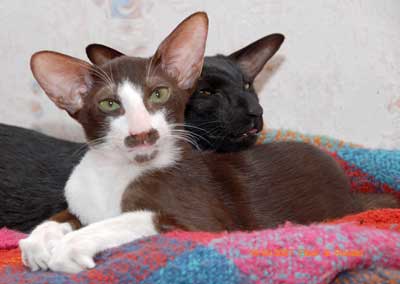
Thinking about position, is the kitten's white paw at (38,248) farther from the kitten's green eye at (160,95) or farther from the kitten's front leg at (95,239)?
the kitten's green eye at (160,95)

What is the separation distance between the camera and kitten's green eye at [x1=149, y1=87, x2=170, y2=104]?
1.25 metres

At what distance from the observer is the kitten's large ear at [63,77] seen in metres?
1.25

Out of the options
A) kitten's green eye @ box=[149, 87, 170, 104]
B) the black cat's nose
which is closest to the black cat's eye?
the black cat's nose

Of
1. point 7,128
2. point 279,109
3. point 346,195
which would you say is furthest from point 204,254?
point 279,109

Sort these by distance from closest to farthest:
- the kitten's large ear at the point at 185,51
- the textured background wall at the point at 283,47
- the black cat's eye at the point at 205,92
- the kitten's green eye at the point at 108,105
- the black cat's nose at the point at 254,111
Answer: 1. the kitten's green eye at the point at 108,105
2. the kitten's large ear at the point at 185,51
3. the black cat's nose at the point at 254,111
4. the black cat's eye at the point at 205,92
5. the textured background wall at the point at 283,47

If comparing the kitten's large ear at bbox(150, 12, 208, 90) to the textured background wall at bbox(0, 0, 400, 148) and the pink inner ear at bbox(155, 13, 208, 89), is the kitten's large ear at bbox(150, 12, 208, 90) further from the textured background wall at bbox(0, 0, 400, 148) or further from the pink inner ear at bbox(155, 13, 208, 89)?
the textured background wall at bbox(0, 0, 400, 148)

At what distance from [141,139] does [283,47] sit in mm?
1168

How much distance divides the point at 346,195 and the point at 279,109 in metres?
0.72

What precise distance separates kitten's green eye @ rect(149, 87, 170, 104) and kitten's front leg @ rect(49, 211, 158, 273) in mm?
272

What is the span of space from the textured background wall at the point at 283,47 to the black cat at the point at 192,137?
A: 0.39 meters

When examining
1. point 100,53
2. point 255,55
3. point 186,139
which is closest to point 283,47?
point 255,55

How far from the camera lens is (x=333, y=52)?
2139mm

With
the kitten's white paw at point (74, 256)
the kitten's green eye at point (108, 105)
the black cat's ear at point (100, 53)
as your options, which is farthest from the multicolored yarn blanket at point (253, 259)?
the black cat's ear at point (100, 53)

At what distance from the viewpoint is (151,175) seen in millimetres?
1286
